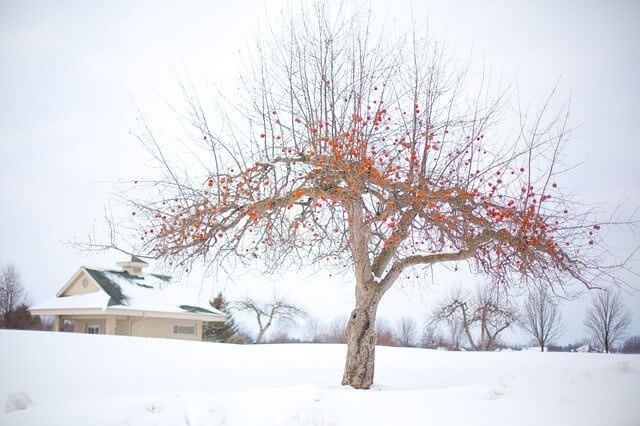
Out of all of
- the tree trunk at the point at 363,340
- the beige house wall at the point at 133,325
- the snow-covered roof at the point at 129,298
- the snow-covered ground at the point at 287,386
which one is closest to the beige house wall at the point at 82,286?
the snow-covered roof at the point at 129,298

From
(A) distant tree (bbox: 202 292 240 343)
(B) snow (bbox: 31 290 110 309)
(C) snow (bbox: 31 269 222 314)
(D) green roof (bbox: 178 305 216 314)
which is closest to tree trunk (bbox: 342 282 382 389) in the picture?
(C) snow (bbox: 31 269 222 314)

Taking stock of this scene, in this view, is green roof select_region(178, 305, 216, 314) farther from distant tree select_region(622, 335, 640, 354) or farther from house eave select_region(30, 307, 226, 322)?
distant tree select_region(622, 335, 640, 354)

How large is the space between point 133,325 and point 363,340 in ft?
61.5

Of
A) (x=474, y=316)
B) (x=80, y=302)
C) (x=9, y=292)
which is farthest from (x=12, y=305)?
(x=474, y=316)

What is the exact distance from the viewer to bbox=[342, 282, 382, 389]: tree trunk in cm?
838

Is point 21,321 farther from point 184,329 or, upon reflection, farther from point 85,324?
point 184,329

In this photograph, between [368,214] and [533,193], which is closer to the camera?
[533,193]

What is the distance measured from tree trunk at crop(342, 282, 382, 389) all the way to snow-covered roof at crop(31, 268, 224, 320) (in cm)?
1524

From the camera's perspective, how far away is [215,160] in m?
8.06

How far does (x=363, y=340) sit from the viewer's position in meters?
8.47

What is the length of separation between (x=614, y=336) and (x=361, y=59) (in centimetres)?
1828

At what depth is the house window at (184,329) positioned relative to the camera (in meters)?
25.4

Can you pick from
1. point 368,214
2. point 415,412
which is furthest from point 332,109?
point 415,412

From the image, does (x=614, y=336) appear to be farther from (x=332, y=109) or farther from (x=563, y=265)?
(x=332, y=109)
